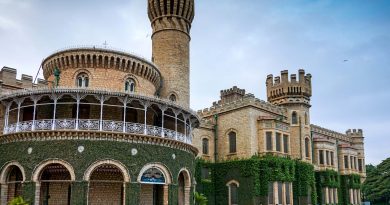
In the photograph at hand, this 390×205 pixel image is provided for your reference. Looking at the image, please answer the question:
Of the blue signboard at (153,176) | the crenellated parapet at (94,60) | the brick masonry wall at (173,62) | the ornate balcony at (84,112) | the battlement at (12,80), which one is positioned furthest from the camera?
the brick masonry wall at (173,62)

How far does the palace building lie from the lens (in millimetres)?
27312

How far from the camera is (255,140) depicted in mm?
42312

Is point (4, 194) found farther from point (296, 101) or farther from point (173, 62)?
point (296, 101)

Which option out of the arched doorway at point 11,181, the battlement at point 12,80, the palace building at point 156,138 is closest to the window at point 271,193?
the palace building at point 156,138

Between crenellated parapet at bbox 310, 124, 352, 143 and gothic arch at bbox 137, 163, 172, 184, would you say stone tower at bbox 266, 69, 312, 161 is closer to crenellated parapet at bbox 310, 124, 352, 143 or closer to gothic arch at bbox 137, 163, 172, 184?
crenellated parapet at bbox 310, 124, 352, 143

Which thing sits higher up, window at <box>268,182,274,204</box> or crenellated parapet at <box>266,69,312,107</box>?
crenellated parapet at <box>266,69,312,107</box>

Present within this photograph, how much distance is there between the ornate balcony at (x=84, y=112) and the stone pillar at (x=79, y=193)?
11.9 feet

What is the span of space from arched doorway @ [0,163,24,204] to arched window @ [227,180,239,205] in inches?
832

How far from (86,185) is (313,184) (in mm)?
29188

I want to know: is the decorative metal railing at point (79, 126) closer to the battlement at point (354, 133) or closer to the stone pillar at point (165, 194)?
the stone pillar at point (165, 194)

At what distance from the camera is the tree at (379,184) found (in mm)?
68750

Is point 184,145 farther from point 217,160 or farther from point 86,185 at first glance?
point 217,160

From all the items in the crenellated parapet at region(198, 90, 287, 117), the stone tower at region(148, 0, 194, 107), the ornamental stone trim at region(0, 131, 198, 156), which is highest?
the stone tower at region(148, 0, 194, 107)

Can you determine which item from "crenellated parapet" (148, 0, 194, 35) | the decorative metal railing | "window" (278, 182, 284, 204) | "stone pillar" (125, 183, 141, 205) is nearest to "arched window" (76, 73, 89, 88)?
the decorative metal railing
